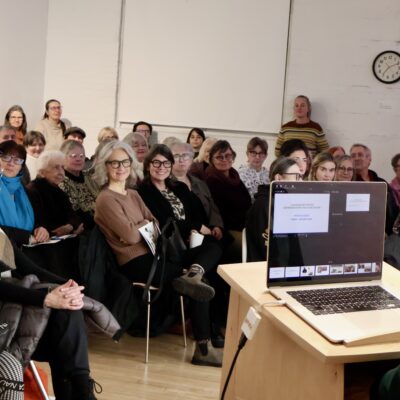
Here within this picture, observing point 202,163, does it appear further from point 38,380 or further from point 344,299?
point 344,299

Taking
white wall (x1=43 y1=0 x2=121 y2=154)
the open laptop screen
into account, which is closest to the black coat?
the open laptop screen

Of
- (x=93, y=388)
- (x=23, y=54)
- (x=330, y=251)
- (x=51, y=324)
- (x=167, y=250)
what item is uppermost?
(x=23, y=54)

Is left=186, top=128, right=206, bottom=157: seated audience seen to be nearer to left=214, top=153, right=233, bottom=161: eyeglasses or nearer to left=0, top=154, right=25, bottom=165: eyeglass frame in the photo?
left=214, top=153, right=233, bottom=161: eyeglasses

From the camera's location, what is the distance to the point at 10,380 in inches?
92.4

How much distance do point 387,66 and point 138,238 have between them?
4.71 m

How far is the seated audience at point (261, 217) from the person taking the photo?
376 centimetres

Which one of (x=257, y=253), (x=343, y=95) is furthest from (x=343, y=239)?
(x=343, y=95)

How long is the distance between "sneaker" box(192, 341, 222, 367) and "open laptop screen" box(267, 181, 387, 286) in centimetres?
177

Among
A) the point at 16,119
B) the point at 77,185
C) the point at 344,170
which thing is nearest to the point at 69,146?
the point at 77,185

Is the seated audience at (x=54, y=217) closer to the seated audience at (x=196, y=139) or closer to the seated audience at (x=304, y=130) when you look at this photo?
the seated audience at (x=196, y=139)

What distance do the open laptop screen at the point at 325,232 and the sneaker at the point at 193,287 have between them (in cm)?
166

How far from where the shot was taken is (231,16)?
7.85m

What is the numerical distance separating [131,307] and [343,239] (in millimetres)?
1888

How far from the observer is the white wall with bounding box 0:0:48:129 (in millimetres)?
7676
